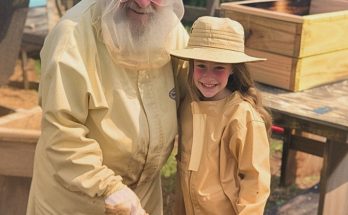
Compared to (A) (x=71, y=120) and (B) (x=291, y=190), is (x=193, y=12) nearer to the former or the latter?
(B) (x=291, y=190)

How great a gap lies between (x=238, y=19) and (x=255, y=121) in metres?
1.14

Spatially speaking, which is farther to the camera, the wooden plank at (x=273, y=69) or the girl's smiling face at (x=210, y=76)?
the wooden plank at (x=273, y=69)

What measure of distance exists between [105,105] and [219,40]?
49 cm

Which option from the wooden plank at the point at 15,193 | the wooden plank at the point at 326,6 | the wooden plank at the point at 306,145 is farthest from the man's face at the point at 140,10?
the wooden plank at the point at 306,145

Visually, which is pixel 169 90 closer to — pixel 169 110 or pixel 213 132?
pixel 169 110

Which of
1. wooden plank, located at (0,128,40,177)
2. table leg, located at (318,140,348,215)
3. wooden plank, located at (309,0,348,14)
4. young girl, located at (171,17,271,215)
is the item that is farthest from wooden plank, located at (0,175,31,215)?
wooden plank, located at (309,0,348,14)

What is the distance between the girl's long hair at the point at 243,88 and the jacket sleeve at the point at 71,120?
0.45 metres

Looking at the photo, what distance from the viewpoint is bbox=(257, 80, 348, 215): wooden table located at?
267cm

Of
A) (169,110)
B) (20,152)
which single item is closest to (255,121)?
(169,110)

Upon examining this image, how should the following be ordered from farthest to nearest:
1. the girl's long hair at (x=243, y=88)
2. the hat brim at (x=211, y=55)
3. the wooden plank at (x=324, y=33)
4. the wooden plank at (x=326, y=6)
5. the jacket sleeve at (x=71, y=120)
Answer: the wooden plank at (x=326, y=6) → the wooden plank at (x=324, y=33) → the girl's long hair at (x=243, y=88) → the hat brim at (x=211, y=55) → the jacket sleeve at (x=71, y=120)

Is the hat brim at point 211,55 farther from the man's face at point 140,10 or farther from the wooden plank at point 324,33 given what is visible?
the wooden plank at point 324,33

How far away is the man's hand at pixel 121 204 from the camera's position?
6.46 feet

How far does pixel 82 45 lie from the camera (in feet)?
6.59

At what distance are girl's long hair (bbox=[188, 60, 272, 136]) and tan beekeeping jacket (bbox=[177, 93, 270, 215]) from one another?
0.15 ft
